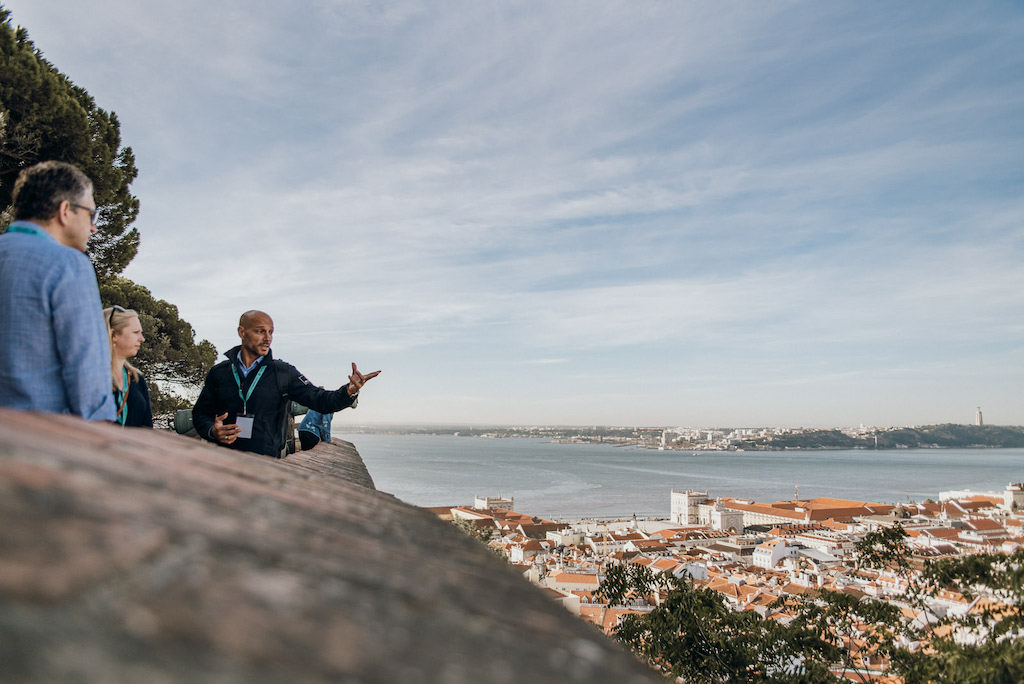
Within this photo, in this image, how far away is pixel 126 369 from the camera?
2773mm

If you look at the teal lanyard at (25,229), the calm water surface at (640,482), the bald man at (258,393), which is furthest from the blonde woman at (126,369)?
the calm water surface at (640,482)

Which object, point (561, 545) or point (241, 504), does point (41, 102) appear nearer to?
point (241, 504)

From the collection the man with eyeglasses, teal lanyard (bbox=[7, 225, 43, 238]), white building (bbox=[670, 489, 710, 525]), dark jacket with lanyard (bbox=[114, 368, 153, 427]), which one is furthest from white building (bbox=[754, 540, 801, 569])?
teal lanyard (bbox=[7, 225, 43, 238])

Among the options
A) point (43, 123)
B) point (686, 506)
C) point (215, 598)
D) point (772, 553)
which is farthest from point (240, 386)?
point (686, 506)

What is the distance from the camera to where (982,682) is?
4254 millimetres

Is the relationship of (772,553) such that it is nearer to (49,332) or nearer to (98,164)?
(98,164)

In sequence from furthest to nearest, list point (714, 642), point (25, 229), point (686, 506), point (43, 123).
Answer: point (686, 506)
point (43, 123)
point (714, 642)
point (25, 229)

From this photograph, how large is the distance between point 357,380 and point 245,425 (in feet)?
1.85

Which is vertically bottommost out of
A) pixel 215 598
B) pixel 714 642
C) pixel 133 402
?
pixel 714 642

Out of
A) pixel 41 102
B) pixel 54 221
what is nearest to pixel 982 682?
pixel 54 221

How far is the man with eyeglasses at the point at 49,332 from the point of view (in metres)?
1.65

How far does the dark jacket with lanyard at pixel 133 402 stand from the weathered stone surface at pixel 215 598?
2069mm

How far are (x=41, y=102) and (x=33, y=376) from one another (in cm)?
724

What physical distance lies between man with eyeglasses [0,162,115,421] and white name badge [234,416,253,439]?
43.3 inches
